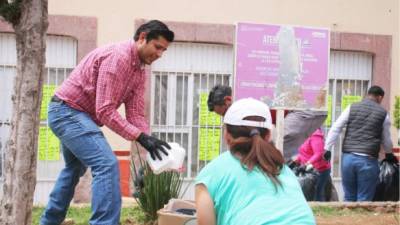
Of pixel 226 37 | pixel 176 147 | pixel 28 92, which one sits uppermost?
pixel 226 37

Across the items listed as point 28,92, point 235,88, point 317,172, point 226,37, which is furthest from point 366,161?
point 28,92

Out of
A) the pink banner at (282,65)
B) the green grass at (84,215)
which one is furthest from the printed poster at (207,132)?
the green grass at (84,215)

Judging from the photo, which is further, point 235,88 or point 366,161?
point 366,161

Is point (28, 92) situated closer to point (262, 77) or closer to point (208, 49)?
point (262, 77)

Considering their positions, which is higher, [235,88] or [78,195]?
[235,88]

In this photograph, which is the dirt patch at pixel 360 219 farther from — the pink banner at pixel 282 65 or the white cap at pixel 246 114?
the white cap at pixel 246 114

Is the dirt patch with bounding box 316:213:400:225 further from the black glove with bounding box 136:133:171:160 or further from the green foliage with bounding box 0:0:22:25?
the green foliage with bounding box 0:0:22:25

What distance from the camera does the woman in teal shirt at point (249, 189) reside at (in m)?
3.08

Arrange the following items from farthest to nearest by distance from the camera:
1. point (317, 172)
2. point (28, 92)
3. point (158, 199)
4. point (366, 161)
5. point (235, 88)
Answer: point (317, 172) → point (366, 161) → point (235, 88) → point (158, 199) → point (28, 92)

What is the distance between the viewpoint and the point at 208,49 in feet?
36.6

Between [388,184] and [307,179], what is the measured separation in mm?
980

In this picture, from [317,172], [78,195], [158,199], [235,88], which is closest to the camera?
[158,199]

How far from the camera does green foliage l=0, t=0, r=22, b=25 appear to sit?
4.39m

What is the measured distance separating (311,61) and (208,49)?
3.91 meters
